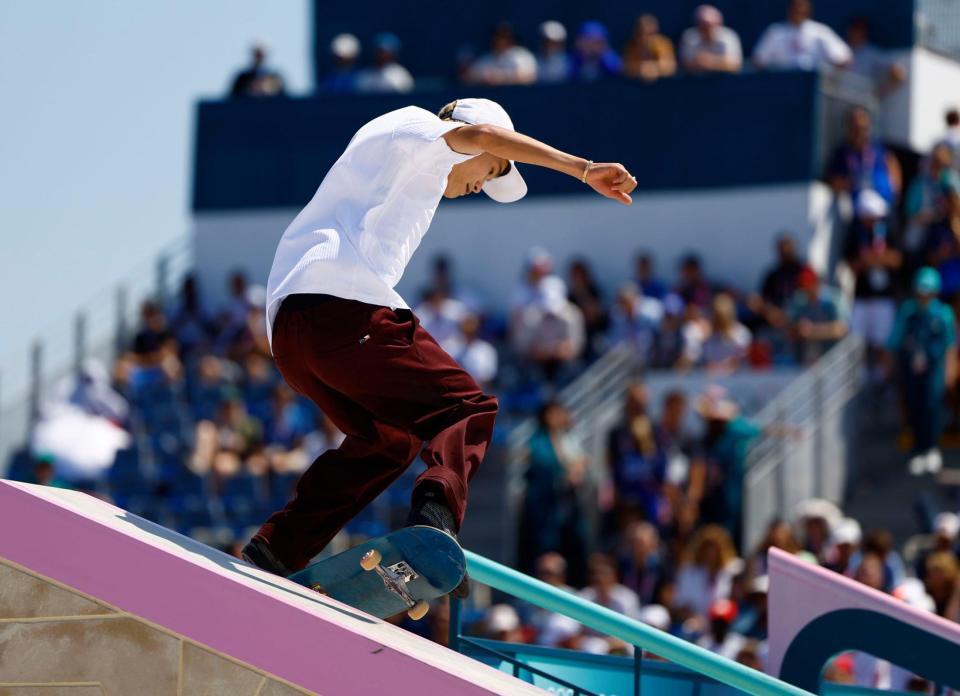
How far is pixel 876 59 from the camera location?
18531 mm

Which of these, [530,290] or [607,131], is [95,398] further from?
[607,131]

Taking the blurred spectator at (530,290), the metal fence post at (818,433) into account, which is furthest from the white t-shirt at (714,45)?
the metal fence post at (818,433)

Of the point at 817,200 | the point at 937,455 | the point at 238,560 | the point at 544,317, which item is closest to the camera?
the point at 238,560

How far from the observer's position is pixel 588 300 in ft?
53.4

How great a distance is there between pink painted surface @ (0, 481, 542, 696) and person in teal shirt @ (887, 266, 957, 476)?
8924mm

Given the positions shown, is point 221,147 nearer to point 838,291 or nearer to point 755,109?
point 755,109

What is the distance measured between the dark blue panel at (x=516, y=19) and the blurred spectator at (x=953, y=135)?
2121 millimetres

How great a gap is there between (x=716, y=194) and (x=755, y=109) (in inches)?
35.4

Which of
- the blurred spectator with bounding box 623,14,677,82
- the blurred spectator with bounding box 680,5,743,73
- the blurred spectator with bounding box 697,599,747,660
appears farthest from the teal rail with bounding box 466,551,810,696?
the blurred spectator with bounding box 623,14,677,82

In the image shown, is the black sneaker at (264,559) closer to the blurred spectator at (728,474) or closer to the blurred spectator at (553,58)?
the blurred spectator at (728,474)

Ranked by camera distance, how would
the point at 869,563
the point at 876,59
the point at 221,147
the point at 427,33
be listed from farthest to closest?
the point at 427,33 < the point at 221,147 < the point at 876,59 < the point at 869,563

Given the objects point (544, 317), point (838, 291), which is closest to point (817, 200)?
point (838, 291)

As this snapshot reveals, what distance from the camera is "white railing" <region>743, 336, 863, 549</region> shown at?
43.8ft

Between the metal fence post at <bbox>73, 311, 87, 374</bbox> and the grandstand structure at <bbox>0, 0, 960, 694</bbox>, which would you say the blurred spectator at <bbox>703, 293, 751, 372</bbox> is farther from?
the metal fence post at <bbox>73, 311, 87, 374</bbox>
